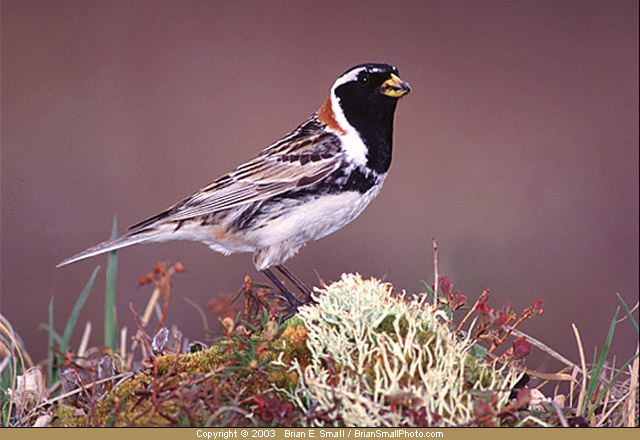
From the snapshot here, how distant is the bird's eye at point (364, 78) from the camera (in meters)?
2.83

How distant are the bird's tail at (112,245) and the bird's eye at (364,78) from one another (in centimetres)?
111

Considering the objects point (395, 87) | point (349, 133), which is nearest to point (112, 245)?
point (349, 133)

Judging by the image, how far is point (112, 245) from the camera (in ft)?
8.96

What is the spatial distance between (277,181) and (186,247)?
1926 millimetres

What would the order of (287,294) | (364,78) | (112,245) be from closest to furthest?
(287,294) < (112,245) < (364,78)

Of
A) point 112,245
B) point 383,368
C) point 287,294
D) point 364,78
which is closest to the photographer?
point 383,368

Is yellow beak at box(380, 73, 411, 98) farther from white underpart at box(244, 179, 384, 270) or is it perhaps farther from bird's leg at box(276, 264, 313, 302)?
bird's leg at box(276, 264, 313, 302)

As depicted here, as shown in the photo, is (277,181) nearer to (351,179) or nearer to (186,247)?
(351,179)

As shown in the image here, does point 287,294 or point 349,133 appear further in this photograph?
point 349,133

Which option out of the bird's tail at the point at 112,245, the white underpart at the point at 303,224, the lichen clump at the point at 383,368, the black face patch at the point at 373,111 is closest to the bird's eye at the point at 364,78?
the black face patch at the point at 373,111

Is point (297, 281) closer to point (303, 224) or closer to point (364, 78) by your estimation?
point (303, 224)

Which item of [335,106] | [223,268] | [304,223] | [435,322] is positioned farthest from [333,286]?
[223,268]

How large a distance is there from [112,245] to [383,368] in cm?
153

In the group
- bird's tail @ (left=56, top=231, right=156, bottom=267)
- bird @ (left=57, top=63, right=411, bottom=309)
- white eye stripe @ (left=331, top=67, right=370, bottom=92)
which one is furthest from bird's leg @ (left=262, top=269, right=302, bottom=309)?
white eye stripe @ (left=331, top=67, right=370, bottom=92)
